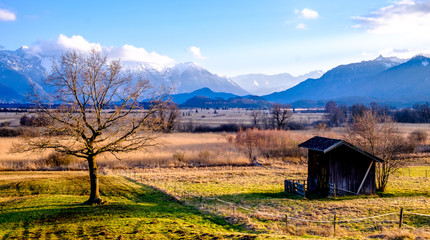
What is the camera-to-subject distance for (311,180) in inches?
1271

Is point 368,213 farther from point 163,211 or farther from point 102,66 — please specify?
point 102,66

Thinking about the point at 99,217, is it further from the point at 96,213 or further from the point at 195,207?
the point at 195,207

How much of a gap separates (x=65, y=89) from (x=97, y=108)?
2372 mm

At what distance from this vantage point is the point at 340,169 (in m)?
30.7

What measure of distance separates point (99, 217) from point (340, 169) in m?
22.1

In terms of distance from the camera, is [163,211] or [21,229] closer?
[21,229]

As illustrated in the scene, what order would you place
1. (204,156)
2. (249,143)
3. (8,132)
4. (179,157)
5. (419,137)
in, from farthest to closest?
(419,137), (8,132), (249,143), (204,156), (179,157)

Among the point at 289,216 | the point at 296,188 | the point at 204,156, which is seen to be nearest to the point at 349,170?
the point at 296,188

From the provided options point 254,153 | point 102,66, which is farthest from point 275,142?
point 102,66

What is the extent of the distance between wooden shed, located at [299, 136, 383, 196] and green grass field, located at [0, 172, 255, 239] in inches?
555

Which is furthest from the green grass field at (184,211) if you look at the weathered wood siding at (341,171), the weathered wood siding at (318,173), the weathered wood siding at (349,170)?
the weathered wood siding at (318,173)

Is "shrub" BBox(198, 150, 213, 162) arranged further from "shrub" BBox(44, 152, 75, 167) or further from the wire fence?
the wire fence

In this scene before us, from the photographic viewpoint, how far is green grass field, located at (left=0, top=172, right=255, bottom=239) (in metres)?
15.6

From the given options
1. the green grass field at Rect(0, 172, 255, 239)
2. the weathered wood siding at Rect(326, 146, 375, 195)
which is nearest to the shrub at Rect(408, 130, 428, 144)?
the weathered wood siding at Rect(326, 146, 375, 195)
